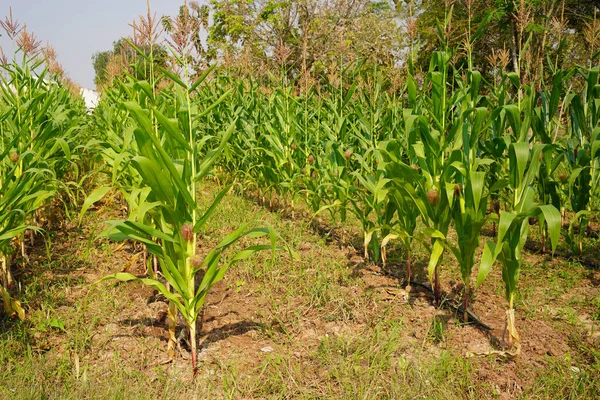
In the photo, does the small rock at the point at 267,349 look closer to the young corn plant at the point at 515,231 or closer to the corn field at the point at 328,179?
the corn field at the point at 328,179

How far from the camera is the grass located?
2160 mm

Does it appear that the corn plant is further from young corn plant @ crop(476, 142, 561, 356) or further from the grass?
young corn plant @ crop(476, 142, 561, 356)

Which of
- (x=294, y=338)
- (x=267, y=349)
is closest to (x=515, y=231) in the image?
(x=294, y=338)

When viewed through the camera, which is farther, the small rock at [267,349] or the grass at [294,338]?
the small rock at [267,349]

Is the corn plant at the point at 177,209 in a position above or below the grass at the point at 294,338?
above

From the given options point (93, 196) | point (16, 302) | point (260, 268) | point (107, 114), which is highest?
point (107, 114)

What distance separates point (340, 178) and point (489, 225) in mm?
1977

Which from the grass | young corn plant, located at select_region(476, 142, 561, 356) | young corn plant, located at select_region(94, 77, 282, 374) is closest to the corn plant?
young corn plant, located at select_region(94, 77, 282, 374)

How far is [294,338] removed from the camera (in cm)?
264

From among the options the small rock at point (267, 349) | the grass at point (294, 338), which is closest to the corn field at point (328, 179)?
the grass at point (294, 338)

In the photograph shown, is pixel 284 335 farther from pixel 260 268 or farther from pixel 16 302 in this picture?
pixel 16 302

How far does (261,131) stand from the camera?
200 inches

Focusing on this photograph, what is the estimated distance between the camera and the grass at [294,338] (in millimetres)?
2160

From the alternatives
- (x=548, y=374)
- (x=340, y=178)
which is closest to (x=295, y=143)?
(x=340, y=178)
